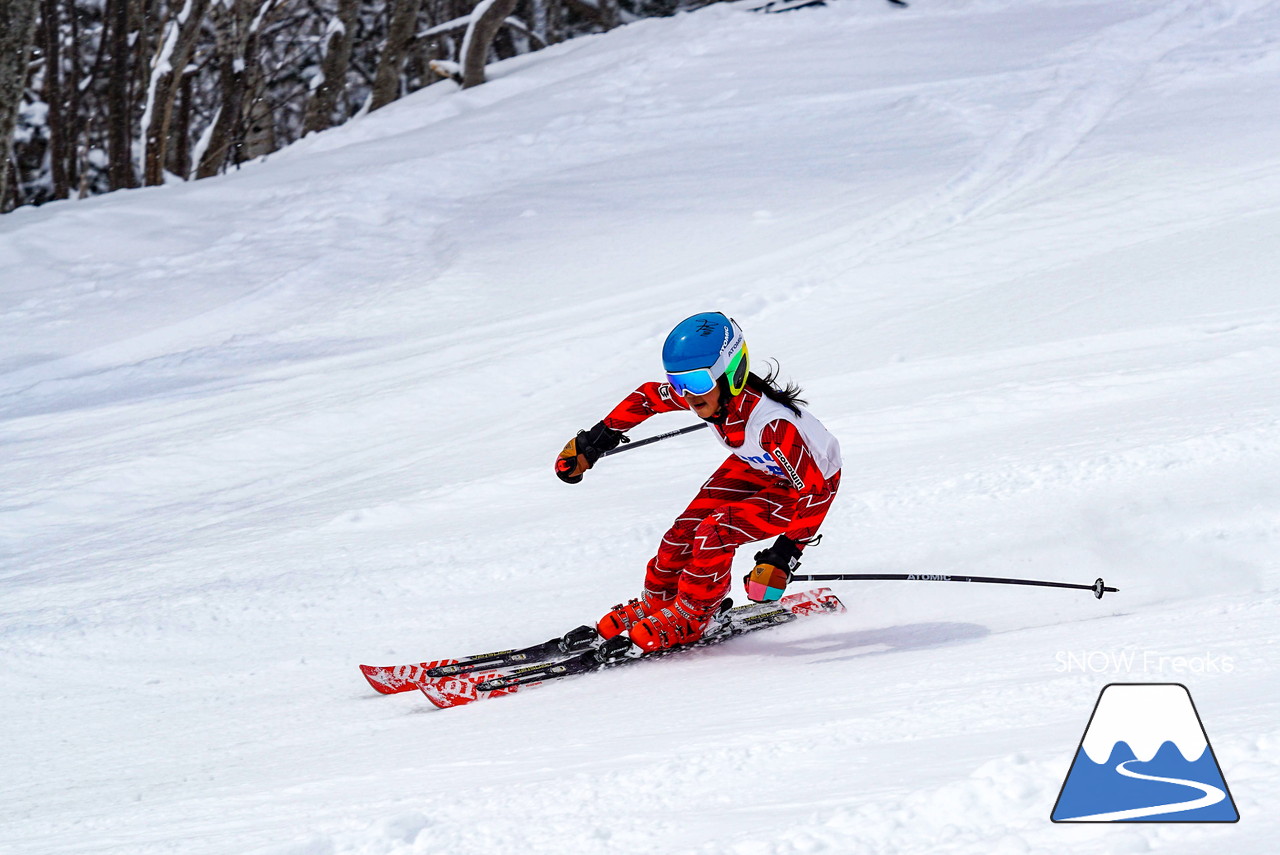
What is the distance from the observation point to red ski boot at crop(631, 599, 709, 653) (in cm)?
451

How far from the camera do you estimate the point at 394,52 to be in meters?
16.0

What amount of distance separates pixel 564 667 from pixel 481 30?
12043 millimetres

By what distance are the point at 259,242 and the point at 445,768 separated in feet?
27.1

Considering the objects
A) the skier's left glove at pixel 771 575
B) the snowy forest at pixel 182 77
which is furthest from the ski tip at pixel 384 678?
the snowy forest at pixel 182 77

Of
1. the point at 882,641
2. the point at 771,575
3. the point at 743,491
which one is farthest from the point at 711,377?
the point at 882,641

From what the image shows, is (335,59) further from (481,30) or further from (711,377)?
(711,377)

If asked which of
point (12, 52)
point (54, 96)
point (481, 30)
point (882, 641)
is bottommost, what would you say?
point (882, 641)

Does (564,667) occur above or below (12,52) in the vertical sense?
below

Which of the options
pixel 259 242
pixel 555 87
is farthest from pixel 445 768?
pixel 555 87

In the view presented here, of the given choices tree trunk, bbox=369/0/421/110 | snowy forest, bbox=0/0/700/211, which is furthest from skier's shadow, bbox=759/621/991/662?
tree trunk, bbox=369/0/421/110

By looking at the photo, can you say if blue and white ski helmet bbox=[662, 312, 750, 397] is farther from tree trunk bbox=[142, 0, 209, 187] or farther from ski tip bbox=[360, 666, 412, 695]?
tree trunk bbox=[142, 0, 209, 187]

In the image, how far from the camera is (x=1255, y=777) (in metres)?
2.22

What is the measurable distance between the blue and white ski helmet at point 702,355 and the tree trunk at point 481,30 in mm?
11676

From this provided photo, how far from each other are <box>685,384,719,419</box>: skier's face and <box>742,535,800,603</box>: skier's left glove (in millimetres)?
555
